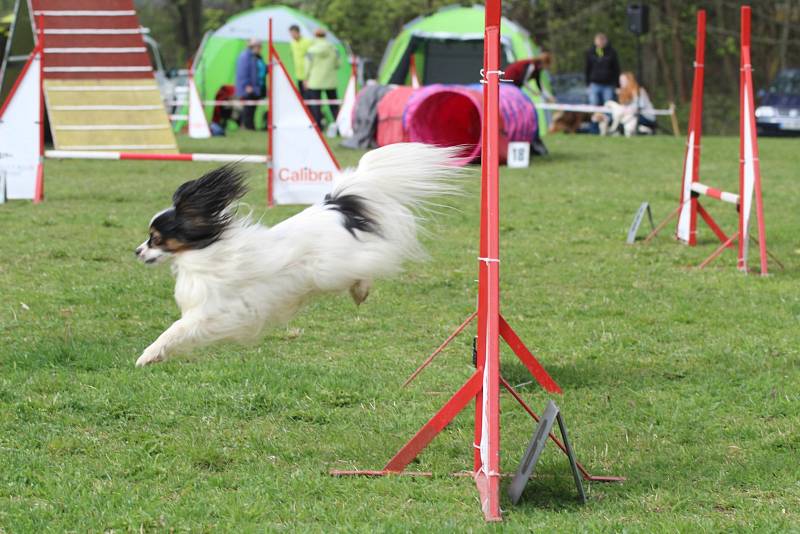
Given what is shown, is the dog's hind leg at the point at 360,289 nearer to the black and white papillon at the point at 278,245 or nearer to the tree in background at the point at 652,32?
the black and white papillon at the point at 278,245

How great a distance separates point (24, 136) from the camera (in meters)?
11.0

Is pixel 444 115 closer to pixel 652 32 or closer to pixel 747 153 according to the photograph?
pixel 747 153

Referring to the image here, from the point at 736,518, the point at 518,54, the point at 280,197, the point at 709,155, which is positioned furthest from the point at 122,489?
the point at 518,54

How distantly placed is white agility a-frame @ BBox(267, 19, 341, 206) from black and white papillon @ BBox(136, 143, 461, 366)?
554cm

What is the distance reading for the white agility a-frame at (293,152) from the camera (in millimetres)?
10609

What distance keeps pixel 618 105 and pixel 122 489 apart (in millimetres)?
19606

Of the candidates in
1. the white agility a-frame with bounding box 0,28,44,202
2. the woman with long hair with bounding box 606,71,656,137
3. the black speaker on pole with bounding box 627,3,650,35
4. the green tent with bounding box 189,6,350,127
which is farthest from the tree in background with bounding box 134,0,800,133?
the white agility a-frame with bounding box 0,28,44,202

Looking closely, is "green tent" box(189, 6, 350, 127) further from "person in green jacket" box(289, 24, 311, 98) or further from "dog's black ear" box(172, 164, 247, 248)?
"dog's black ear" box(172, 164, 247, 248)

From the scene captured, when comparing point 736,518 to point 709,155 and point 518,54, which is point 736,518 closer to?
Answer: point 709,155

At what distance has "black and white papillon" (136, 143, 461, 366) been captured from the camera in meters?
4.50

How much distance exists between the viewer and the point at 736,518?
3.48 meters

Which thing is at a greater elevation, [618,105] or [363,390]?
[618,105]

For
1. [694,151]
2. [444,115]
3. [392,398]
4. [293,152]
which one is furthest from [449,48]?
[392,398]

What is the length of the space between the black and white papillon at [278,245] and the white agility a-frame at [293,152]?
18.2ft
